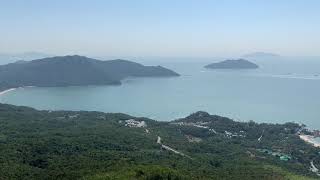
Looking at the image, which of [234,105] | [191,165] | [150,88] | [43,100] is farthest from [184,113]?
[191,165]

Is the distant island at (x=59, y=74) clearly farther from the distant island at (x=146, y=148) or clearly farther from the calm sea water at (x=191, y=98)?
the distant island at (x=146, y=148)

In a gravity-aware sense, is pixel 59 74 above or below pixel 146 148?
above

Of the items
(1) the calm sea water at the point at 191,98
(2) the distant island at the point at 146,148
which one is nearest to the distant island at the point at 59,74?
(1) the calm sea water at the point at 191,98

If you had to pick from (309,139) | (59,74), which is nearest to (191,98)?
(59,74)

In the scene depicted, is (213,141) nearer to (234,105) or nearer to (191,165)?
(191,165)

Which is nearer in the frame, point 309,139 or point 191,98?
point 309,139

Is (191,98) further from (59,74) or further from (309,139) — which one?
(309,139)
